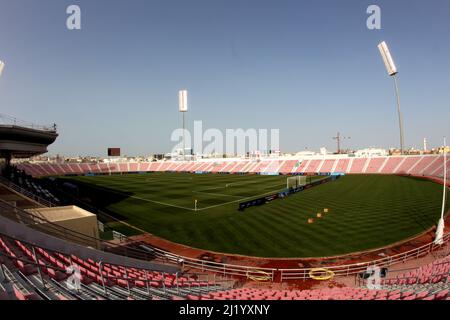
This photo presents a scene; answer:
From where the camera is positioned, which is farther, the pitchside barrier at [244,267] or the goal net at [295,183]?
the goal net at [295,183]

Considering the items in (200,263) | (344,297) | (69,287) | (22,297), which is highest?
(22,297)

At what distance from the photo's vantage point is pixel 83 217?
15719 mm

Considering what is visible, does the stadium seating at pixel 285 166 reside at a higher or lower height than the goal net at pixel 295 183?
higher

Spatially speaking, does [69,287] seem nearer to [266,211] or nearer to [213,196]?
[266,211]

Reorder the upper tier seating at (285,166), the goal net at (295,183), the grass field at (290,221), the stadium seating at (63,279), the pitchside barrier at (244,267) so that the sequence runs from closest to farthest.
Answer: the stadium seating at (63,279) → the pitchside barrier at (244,267) → the grass field at (290,221) → the goal net at (295,183) → the upper tier seating at (285,166)

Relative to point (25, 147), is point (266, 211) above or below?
below

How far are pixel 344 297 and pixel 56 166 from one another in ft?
390

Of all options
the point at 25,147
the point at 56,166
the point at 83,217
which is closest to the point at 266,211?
the point at 83,217

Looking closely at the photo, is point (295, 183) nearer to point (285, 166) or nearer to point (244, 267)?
point (244, 267)

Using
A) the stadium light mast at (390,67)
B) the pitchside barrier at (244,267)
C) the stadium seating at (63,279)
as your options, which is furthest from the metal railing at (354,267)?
the stadium light mast at (390,67)

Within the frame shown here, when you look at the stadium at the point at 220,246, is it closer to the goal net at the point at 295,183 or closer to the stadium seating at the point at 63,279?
the stadium seating at the point at 63,279

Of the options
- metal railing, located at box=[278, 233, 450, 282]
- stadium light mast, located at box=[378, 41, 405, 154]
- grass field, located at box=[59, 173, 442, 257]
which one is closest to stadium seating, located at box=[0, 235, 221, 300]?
metal railing, located at box=[278, 233, 450, 282]

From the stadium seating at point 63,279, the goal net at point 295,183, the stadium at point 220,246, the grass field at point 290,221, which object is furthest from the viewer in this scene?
the goal net at point 295,183

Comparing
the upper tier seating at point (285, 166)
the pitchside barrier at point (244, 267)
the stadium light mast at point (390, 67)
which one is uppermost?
the stadium light mast at point (390, 67)
